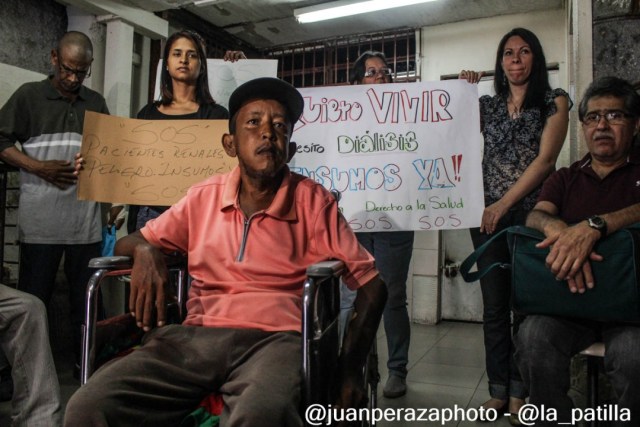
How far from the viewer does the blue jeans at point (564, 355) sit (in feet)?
5.39

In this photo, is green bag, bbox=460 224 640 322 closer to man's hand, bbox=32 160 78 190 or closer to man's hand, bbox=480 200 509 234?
man's hand, bbox=480 200 509 234

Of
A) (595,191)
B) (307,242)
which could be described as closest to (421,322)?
(595,191)

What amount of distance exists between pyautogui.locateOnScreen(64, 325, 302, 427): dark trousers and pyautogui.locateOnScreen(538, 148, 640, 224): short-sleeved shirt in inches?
48.6

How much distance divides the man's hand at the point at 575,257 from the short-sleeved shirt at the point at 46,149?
2377mm

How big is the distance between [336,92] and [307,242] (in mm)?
1441

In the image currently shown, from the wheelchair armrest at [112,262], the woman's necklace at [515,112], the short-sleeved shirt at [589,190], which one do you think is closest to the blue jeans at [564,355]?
the short-sleeved shirt at [589,190]

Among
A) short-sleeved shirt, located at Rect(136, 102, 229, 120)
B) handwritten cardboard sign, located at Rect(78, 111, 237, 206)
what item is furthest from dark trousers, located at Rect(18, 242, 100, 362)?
short-sleeved shirt, located at Rect(136, 102, 229, 120)

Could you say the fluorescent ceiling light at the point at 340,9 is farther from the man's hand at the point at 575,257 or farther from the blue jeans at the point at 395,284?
the man's hand at the point at 575,257

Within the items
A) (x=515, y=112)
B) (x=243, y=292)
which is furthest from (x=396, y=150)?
(x=243, y=292)

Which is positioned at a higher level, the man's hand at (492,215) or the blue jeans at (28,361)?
the man's hand at (492,215)

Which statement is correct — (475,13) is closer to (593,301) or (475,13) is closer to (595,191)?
(595,191)

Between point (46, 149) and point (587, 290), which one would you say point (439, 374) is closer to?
point (587, 290)

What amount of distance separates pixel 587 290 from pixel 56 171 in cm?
247

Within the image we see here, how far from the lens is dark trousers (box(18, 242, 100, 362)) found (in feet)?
9.20
